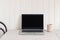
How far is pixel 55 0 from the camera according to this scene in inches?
76.0

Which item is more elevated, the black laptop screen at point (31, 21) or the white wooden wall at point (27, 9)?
the white wooden wall at point (27, 9)

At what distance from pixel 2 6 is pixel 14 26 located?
0.40 meters

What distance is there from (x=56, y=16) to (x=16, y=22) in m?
0.70

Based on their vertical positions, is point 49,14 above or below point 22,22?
above

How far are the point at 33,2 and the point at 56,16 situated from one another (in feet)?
1.52

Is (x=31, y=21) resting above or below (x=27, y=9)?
below

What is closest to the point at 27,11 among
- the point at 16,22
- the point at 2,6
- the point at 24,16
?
the point at 24,16

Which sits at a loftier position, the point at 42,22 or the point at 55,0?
the point at 55,0

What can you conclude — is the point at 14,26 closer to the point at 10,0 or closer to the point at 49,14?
the point at 10,0

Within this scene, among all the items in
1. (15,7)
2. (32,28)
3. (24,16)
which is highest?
(15,7)

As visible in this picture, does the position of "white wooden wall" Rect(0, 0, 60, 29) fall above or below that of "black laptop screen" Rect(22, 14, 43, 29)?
above

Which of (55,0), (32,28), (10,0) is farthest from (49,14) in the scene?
(10,0)

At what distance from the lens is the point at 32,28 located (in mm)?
1913

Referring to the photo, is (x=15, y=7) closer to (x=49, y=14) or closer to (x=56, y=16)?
(x=49, y=14)
